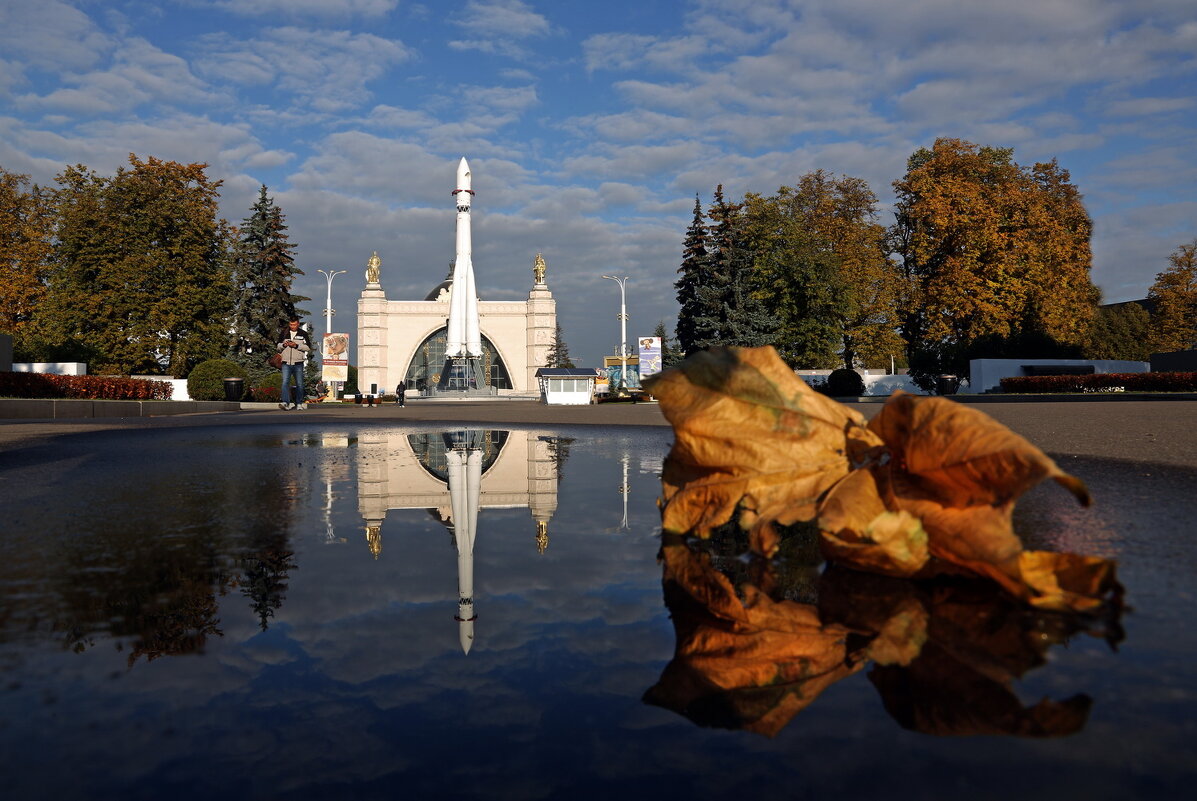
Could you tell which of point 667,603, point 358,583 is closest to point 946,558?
point 667,603

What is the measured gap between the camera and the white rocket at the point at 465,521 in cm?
231

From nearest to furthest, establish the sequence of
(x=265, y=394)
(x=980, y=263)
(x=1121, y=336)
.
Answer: (x=265, y=394) → (x=980, y=263) → (x=1121, y=336)

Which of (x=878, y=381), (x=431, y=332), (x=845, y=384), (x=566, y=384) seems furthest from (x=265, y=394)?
(x=431, y=332)

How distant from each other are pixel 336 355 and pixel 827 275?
98.3 feet

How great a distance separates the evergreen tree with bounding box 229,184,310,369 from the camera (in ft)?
171

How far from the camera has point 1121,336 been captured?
164ft

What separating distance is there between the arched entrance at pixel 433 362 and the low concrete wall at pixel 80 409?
61.2 m

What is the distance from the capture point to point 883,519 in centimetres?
252

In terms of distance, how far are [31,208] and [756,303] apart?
136 ft

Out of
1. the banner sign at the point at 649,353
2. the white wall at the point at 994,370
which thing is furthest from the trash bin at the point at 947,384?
the banner sign at the point at 649,353

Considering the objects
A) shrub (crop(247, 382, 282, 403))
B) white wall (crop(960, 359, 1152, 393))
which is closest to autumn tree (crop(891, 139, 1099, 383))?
white wall (crop(960, 359, 1152, 393))

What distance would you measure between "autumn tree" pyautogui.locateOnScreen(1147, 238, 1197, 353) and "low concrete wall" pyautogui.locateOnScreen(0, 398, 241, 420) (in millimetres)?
56818

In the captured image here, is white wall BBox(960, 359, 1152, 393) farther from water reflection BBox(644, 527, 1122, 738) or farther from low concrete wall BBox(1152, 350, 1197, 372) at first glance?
water reflection BBox(644, 527, 1122, 738)

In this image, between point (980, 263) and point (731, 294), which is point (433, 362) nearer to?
point (731, 294)
